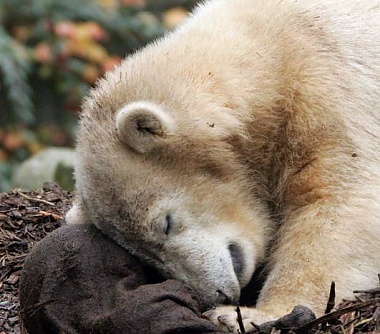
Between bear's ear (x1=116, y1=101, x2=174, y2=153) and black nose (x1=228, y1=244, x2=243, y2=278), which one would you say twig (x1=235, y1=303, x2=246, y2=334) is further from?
bear's ear (x1=116, y1=101, x2=174, y2=153)

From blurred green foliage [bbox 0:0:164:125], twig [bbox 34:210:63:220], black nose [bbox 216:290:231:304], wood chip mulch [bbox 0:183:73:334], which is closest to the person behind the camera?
black nose [bbox 216:290:231:304]

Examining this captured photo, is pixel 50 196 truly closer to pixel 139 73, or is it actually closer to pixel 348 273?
pixel 139 73

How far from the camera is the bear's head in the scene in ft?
15.6

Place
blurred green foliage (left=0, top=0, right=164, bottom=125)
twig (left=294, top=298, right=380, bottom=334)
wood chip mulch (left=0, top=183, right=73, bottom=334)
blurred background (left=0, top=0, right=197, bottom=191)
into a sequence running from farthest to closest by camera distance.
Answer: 1. blurred green foliage (left=0, top=0, right=164, bottom=125)
2. blurred background (left=0, top=0, right=197, bottom=191)
3. wood chip mulch (left=0, top=183, right=73, bottom=334)
4. twig (left=294, top=298, right=380, bottom=334)

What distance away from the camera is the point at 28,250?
5719 mm

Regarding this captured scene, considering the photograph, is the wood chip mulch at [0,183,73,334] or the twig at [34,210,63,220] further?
the twig at [34,210,63,220]

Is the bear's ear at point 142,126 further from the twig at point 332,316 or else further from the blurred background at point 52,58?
the blurred background at point 52,58

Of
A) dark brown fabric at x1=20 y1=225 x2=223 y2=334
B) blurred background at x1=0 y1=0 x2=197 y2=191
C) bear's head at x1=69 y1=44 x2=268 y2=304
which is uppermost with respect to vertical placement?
bear's head at x1=69 y1=44 x2=268 y2=304

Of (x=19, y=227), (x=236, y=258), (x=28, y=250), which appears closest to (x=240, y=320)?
(x=236, y=258)

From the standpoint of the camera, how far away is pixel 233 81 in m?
5.13

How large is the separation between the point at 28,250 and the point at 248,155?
146 cm

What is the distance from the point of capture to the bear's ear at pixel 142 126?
4766 mm

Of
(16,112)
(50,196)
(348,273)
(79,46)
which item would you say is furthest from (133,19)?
(348,273)

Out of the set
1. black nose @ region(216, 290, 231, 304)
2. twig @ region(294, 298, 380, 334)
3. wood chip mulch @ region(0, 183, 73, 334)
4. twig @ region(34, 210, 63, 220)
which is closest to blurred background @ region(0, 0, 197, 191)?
wood chip mulch @ region(0, 183, 73, 334)
